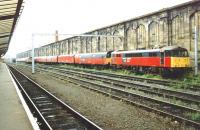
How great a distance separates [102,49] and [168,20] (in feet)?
62.7

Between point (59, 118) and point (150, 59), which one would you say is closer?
point (59, 118)

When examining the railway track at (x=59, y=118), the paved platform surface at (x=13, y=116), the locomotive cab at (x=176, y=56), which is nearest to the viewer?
the paved platform surface at (x=13, y=116)

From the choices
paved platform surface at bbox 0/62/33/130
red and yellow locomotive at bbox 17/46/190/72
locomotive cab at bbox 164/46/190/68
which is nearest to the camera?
paved platform surface at bbox 0/62/33/130

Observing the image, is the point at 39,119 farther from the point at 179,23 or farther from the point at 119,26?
the point at 119,26

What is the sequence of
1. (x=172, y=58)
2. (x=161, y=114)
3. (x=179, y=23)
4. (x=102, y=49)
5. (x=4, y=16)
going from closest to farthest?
(x=161, y=114), (x=4, y=16), (x=172, y=58), (x=179, y=23), (x=102, y=49)

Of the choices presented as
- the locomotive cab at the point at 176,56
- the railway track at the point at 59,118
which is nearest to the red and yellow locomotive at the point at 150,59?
the locomotive cab at the point at 176,56

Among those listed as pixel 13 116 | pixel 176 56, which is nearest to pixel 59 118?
pixel 13 116

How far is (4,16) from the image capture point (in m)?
19.8

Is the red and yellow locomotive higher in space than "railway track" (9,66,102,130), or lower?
higher

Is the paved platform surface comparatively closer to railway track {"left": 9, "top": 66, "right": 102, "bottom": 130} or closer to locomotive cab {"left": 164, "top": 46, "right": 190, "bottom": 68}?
railway track {"left": 9, "top": 66, "right": 102, "bottom": 130}

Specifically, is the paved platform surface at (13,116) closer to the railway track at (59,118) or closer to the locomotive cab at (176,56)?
the railway track at (59,118)

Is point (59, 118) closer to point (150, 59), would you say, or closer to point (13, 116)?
point (13, 116)

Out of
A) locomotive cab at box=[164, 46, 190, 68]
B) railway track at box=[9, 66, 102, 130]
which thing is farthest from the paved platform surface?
locomotive cab at box=[164, 46, 190, 68]

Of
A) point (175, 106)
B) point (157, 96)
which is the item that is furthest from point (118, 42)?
point (175, 106)
